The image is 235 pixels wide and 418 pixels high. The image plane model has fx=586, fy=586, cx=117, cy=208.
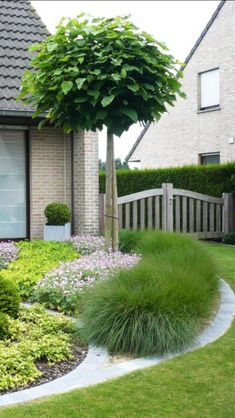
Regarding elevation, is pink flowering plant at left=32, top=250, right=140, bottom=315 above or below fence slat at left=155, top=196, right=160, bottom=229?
below

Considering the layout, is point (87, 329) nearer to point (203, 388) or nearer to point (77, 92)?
point (203, 388)

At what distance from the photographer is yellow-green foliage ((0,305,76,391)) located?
15.8 feet

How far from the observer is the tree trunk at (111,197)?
370 inches

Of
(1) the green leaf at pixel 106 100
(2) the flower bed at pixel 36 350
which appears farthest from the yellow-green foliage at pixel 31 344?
(1) the green leaf at pixel 106 100

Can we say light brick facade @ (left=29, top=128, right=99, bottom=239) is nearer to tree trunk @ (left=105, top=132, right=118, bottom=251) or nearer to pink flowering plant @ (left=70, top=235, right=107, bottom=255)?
pink flowering plant @ (left=70, top=235, right=107, bottom=255)

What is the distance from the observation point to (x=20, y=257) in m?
9.59

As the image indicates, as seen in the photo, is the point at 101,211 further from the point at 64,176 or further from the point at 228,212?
the point at 228,212

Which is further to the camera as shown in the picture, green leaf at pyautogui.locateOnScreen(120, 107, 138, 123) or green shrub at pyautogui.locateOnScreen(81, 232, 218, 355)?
green leaf at pyautogui.locateOnScreen(120, 107, 138, 123)

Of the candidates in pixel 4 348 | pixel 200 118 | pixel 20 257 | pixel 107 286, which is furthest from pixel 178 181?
pixel 4 348

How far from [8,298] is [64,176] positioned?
6379 mm

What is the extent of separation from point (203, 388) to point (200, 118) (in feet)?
62.2

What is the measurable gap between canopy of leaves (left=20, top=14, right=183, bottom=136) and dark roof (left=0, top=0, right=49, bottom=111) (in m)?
2.54

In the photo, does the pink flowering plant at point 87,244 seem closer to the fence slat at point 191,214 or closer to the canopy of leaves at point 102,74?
the canopy of leaves at point 102,74

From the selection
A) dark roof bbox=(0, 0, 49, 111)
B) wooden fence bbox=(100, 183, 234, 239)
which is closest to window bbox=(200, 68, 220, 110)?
wooden fence bbox=(100, 183, 234, 239)
